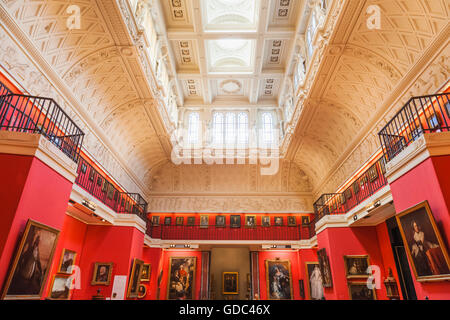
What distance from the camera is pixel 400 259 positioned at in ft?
36.8

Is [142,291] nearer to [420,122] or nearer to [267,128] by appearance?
[267,128]

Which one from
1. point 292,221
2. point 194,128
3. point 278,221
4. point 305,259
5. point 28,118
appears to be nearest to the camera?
point 28,118

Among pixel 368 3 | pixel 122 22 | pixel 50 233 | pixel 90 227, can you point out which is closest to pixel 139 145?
pixel 90 227

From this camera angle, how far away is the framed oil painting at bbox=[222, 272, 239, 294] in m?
19.6

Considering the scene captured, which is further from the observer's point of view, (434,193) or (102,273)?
(102,273)

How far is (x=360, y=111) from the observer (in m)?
12.7

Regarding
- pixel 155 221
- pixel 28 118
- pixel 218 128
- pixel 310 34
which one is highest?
pixel 310 34

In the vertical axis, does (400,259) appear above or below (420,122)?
below

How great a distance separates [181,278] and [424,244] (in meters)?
15.9

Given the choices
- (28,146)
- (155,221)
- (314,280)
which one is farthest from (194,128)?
(28,146)

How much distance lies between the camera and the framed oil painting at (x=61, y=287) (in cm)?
1043

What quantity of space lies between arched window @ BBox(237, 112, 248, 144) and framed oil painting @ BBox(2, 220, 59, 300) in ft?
52.7
